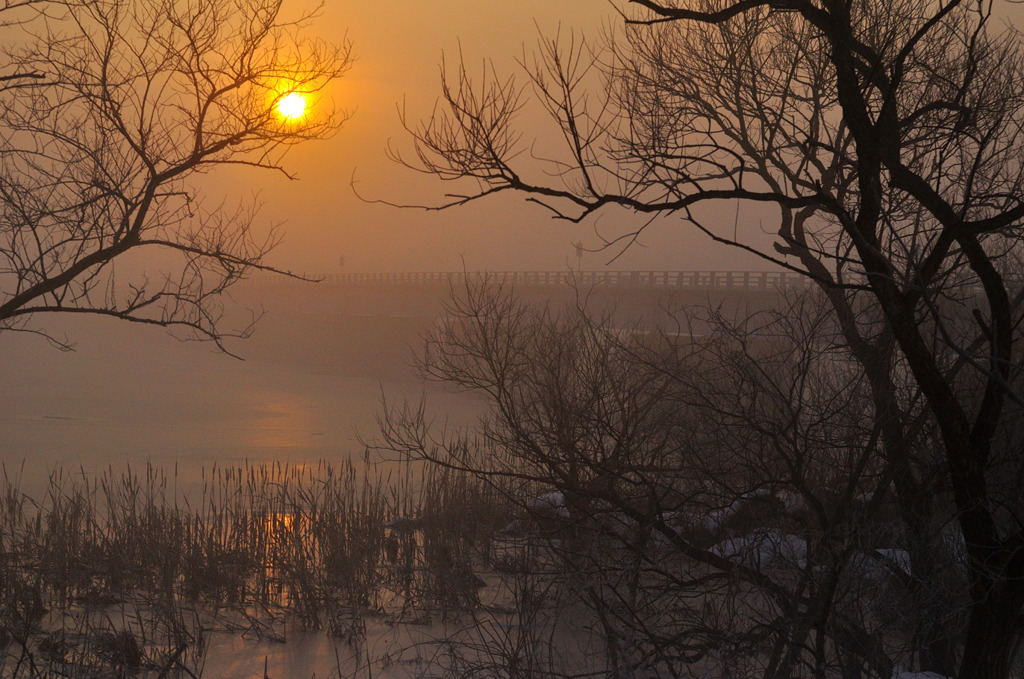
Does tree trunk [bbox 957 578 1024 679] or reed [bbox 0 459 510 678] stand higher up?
tree trunk [bbox 957 578 1024 679]

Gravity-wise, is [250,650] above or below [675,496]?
below

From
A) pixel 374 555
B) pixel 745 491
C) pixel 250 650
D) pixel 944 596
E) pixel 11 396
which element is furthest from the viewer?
pixel 11 396

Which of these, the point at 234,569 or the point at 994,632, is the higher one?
the point at 994,632

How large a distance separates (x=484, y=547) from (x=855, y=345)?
586cm

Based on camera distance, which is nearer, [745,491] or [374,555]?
[745,491]

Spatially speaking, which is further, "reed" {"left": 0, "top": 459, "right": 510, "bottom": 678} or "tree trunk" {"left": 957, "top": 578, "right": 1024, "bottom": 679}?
"reed" {"left": 0, "top": 459, "right": 510, "bottom": 678}

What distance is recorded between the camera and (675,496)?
6258 mm

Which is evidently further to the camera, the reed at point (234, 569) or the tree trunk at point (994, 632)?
the reed at point (234, 569)

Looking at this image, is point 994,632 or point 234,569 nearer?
point 994,632

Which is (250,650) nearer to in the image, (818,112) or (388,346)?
(818,112)

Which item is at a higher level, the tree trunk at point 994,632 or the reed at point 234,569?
the tree trunk at point 994,632

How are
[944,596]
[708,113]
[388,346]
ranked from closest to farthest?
Answer: [944,596]
[708,113]
[388,346]

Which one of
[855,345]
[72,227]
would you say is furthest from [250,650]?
[855,345]

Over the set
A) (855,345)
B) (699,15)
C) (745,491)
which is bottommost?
(745,491)
